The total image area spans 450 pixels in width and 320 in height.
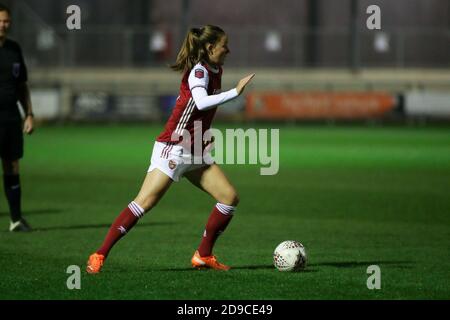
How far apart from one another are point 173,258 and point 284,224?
124 inches

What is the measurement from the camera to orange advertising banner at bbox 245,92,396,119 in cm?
4003

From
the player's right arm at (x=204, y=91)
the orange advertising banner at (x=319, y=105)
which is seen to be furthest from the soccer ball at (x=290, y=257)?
the orange advertising banner at (x=319, y=105)

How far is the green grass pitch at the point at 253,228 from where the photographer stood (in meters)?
9.11

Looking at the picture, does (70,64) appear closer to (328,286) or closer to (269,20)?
(269,20)

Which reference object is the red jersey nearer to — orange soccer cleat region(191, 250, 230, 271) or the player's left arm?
orange soccer cleat region(191, 250, 230, 271)

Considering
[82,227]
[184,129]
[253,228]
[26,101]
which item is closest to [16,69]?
[26,101]

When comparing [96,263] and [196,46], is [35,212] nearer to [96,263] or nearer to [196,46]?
[96,263]

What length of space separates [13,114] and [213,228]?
13.1ft

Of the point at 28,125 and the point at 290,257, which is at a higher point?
the point at 28,125

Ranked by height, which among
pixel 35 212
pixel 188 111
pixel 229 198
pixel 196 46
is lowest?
pixel 35 212

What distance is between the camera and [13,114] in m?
12.9

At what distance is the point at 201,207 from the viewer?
1590 cm

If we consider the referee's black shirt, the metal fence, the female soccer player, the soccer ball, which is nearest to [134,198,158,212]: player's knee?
the female soccer player

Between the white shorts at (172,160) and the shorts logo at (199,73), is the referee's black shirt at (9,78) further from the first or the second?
the shorts logo at (199,73)
